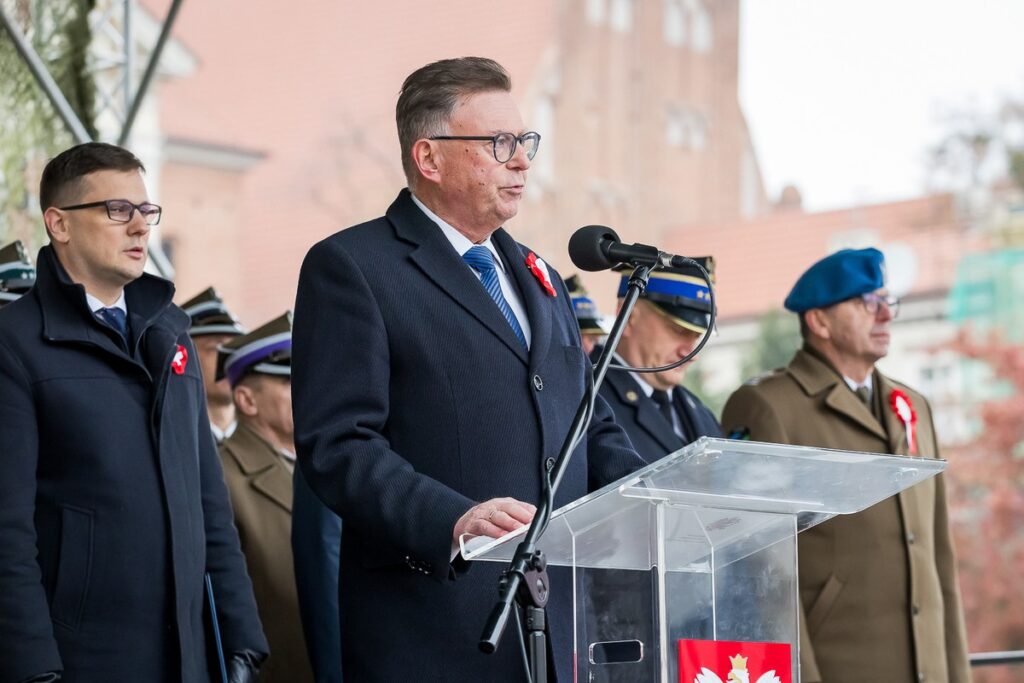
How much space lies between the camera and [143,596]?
3.45 m

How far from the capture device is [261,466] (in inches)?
191

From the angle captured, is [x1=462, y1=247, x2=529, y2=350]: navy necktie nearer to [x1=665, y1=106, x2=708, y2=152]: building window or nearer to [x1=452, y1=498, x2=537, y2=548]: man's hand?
[x1=452, y1=498, x2=537, y2=548]: man's hand

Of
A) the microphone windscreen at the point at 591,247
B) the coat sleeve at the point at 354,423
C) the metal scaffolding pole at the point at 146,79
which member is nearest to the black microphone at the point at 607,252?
the microphone windscreen at the point at 591,247

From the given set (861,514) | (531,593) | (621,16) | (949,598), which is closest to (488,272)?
(531,593)

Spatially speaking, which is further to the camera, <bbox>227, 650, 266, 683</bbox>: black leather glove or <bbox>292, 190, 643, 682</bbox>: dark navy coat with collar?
<bbox>227, 650, 266, 683</bbox>: black leather glove

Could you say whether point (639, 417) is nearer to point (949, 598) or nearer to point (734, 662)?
point (949, 598)

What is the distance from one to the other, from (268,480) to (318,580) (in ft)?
2.19

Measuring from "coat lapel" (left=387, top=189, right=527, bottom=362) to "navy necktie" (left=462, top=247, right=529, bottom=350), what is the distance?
1.8 inches

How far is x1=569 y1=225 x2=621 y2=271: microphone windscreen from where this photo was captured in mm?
2717

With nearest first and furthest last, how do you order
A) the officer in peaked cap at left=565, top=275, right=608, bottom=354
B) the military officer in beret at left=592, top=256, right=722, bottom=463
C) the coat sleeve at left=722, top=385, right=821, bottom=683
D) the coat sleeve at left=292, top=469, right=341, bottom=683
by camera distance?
the coat sleeve at left=292, top=469, right=341, bottom=683, the military officer in beret at left=592, top=256, right=722, bottom=463, the coat sleeve at left=722, top=385, right=821, bottom=683, the officer in peaked cap at left=565, top=275, right=608, bottom=354

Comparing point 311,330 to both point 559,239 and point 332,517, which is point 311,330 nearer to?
point 332,517

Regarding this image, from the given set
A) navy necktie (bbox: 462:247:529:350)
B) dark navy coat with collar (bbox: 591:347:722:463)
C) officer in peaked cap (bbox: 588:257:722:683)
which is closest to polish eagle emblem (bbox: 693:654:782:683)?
navy necktie (bbox: 462:247:529:350)

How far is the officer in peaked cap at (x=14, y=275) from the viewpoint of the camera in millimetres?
4746

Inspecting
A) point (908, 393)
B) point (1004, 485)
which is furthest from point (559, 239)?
point (908, 393)
